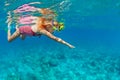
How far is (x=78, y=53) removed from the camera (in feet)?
115

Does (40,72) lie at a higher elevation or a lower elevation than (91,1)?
lower

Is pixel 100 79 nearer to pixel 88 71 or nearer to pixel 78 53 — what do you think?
pixel 88 71

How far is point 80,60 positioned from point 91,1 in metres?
10.1

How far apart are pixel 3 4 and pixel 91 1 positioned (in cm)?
696

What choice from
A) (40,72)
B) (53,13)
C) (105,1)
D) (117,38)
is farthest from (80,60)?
(117,38)

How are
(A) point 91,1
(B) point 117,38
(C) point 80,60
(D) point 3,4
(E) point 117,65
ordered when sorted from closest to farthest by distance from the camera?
(D) point 3,4, (A) point 91,1, (E) point 117,65, (C) point 80,60, (B) point 117,38

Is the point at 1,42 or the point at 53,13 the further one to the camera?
the point at 1,42

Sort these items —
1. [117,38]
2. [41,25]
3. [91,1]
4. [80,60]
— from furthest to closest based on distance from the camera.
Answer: [117,38]
[80,60]
[91,1]
[41,25]

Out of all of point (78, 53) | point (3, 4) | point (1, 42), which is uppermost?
point (1, 42)

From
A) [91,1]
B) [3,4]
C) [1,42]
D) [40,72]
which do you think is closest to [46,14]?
[3,4]

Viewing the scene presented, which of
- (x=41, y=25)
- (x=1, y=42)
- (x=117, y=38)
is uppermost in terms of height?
(x=117, y=38)

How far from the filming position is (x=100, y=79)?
28031 millimetres

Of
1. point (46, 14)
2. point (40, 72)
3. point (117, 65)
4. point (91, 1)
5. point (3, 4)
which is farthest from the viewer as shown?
point (117, 65)

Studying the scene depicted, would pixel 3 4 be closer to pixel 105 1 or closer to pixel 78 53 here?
pixel 105 1
